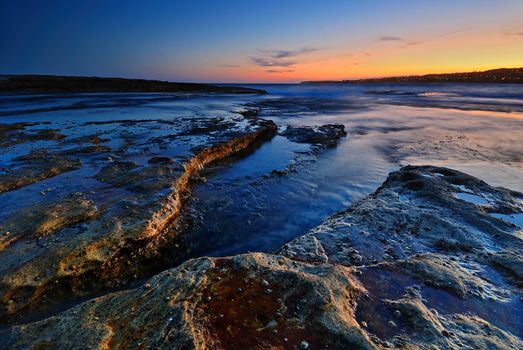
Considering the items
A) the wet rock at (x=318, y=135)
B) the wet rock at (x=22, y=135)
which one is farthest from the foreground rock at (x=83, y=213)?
the wet rock at (x=318, y=135)

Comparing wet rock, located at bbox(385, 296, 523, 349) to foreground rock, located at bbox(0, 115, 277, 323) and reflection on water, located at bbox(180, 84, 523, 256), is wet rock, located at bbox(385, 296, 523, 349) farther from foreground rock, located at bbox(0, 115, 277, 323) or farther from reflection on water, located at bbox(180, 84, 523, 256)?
foreground rock, located at bbox(0, 115, 277, 323)

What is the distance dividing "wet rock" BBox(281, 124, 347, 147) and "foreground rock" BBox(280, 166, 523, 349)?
21.5ft

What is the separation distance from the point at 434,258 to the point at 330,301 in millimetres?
2113

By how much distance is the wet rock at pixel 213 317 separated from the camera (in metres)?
2.68

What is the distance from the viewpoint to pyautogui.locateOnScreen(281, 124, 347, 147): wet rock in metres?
13.6

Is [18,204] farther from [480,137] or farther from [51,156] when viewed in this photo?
[480,137]

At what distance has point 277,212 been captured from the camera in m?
6.75

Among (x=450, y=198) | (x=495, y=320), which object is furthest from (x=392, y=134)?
(x=495, y=320)

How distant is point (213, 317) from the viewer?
2977 mm

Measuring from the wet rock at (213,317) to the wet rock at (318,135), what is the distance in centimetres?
1025

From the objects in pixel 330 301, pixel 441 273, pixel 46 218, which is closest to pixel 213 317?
pixel 330 301

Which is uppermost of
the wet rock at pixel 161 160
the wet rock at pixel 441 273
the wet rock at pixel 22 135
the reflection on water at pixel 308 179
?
the wet rock at pixel 22 135

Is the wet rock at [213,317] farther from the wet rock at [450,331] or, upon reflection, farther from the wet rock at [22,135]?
the wet rock at [22,135]

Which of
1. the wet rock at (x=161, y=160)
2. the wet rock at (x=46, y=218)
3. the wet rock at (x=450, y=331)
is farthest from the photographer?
the wet rock at (x=161, y=160)
